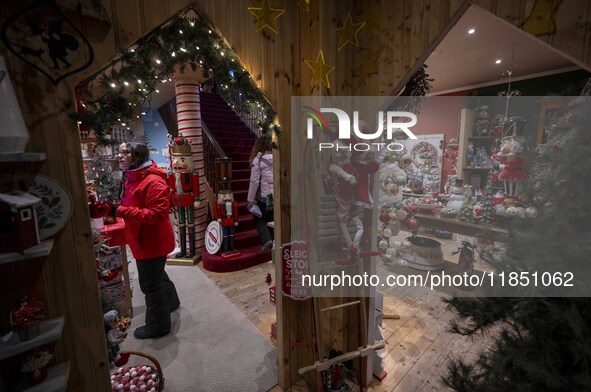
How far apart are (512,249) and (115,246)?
10.2ft

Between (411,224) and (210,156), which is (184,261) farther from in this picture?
(411,224)

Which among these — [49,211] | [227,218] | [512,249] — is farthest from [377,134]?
[227,218]

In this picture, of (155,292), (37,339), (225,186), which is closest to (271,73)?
(37,339)

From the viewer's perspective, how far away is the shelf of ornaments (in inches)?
45.6

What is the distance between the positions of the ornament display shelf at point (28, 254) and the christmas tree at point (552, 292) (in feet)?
5.87

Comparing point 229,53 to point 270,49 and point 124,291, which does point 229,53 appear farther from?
point 124,291

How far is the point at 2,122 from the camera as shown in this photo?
0.97 meters

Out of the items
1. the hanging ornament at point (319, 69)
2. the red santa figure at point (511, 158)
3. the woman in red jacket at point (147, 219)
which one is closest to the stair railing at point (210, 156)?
the woman in red jacket at point (147, 219)

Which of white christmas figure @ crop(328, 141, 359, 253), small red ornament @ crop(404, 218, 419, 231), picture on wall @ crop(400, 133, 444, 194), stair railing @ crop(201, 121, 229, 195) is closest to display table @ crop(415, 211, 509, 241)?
small red ornament @ crop(404, 218, 419, 231)

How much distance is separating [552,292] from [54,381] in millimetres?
2100

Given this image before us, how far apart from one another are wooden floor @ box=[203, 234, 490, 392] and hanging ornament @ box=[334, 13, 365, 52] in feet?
6.98

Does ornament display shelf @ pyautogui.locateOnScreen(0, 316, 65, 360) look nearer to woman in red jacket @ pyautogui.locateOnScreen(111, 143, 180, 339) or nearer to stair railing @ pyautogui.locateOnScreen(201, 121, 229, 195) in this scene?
woman in red jacket @ pyautogui.locateOnScreen(111, 143, 180, 339)

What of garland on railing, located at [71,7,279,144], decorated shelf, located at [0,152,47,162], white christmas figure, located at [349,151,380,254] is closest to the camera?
decorated shelf, located at [0,152,47,162]

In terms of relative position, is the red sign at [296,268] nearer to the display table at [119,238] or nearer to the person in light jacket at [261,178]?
the display table at [119,238]
